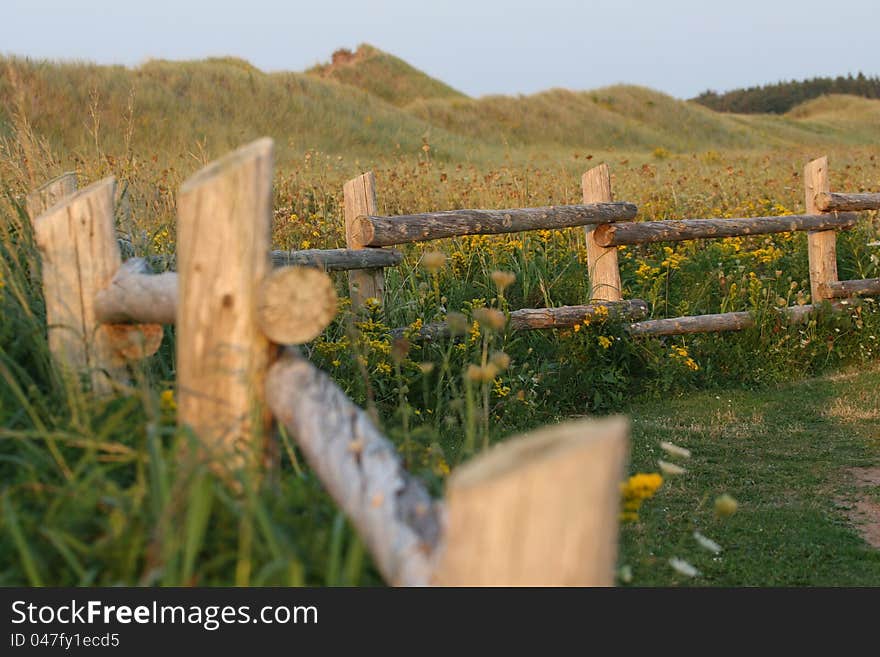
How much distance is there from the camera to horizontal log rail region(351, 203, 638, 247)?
5.72 metres

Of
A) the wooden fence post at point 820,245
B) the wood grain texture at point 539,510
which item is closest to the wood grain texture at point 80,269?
the wood grain texture at point 539,510

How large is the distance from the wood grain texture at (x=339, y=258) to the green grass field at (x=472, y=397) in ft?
0.93

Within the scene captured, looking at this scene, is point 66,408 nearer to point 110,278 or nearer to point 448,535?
point 110,278

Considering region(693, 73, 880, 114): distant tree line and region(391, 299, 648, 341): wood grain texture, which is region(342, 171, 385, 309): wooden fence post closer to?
region(391, 299, 648, 341): wood grain texture

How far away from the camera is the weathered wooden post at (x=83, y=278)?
276 centimetres

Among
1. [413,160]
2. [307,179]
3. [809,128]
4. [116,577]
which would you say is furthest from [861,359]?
[809,128]

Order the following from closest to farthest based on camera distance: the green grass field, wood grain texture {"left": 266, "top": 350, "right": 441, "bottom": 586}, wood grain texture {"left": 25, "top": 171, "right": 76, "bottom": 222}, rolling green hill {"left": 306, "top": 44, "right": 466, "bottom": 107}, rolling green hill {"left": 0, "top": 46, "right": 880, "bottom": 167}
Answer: wood grain texture {"left": 266, "top": 350, "right": 441, "bottom": 586}, the green grass field, wood grain texture {"left": 25, "top": 171, "right": 76, "bottom": 222}, rolling green hill {"left": 0, "top": 46, "right": 880, "bottom": 167}, rolling green hill {"left": 306, "top": 44, "right": 466, "bottom": 107}

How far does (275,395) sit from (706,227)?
576 cm

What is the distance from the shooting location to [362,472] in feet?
5.89

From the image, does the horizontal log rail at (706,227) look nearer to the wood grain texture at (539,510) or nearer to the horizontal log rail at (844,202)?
the horizontal log rail at (844,202)

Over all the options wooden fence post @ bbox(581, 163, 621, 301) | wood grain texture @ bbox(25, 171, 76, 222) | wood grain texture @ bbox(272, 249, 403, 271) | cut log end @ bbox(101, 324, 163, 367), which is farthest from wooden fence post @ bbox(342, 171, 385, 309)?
cut log end @ bbox(101, 324, 163, 367)

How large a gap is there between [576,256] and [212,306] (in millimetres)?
5598

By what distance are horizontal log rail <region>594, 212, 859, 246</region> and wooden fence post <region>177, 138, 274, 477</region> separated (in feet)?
16.0

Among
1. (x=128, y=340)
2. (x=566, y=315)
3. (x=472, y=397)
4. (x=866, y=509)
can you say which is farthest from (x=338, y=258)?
(x=866, y=509)
